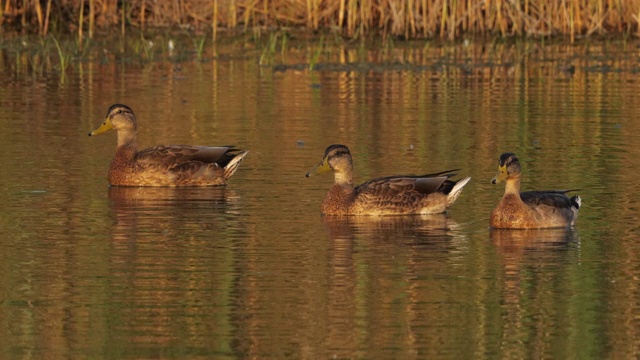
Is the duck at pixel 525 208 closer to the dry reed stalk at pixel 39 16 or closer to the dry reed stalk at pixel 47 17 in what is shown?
the dry reed stalk at pixel 47 17

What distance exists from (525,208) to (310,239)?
1.73 m

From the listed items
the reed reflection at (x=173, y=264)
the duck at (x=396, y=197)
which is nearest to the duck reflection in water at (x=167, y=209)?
the reed reflection at (x=173, y=264)

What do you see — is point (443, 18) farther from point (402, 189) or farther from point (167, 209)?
point (402, 189)

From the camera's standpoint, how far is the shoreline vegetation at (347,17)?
31734 mm

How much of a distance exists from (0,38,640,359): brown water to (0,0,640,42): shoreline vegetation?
7215 millimetres

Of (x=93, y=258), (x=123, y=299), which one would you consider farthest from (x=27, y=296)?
(x=93, y=258)

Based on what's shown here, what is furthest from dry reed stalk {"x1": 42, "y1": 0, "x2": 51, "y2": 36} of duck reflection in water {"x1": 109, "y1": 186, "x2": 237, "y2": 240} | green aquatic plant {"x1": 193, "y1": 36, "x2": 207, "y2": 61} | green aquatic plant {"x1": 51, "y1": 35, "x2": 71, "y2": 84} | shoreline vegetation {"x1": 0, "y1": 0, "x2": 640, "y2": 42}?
duck reflection in water {"x1": 109, "y1": 186, "x2": 237, "y2": 240}

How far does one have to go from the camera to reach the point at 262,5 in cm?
3428

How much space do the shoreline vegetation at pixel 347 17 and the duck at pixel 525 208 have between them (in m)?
17.9

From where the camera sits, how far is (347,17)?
3369cm

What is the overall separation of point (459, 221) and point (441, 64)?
15.7 m

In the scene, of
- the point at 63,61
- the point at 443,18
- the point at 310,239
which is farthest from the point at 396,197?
the point at 443,18

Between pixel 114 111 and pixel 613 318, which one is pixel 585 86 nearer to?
pixel 114 111

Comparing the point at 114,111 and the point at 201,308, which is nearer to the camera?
the point at 201,308
